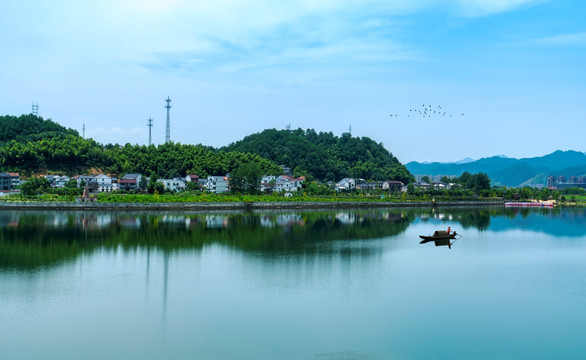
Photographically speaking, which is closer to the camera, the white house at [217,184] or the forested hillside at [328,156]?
the white house at [217,184]

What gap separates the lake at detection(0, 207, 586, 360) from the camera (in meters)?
10.4

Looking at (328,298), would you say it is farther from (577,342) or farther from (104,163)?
(104,163)

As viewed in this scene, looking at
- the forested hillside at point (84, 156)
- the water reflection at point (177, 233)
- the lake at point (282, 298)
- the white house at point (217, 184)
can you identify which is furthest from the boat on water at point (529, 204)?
the lake at point (282, 298)

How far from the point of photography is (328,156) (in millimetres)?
94500

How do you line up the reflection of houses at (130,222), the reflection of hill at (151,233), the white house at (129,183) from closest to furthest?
the reflection of hill at (151,233) < the reflection of houses at (130,222) < the white house at (129,183)

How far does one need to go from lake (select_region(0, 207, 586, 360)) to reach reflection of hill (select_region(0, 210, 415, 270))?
0.17 metres

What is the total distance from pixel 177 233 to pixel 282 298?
47.6ft

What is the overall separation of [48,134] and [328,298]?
66.7m

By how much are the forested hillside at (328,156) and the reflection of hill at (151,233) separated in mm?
48349

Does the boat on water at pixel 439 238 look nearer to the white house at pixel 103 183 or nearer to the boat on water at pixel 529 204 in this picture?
the white house at pixel 103 183

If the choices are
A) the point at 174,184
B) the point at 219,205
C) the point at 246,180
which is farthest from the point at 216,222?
the point at 174,184

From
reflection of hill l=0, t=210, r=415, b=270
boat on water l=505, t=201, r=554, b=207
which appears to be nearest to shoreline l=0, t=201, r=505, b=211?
reflection of hill l=0, t=210, r=415, b=270

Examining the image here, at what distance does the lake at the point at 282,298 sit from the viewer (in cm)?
1038

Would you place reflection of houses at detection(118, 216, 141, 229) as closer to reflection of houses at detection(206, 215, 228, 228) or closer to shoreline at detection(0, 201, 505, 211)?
reflection of houses at detection(206, 215, 228, 228)
